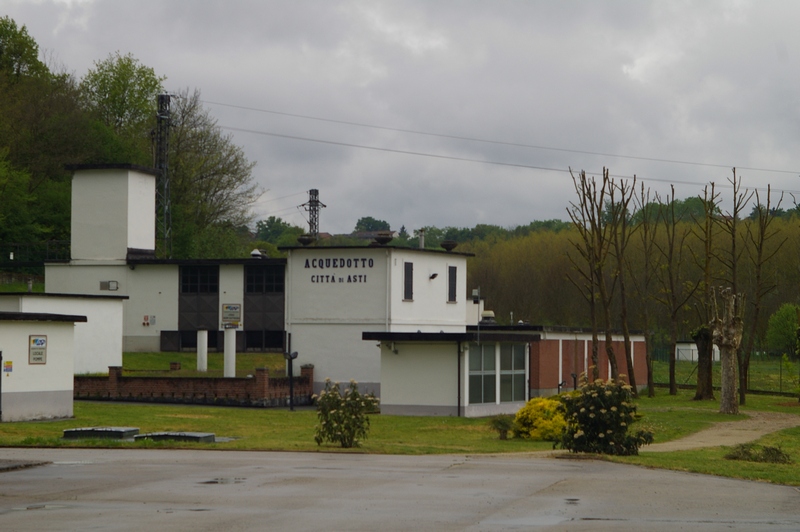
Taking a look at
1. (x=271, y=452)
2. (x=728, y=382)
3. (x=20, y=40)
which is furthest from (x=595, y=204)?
(x=20, y=40)

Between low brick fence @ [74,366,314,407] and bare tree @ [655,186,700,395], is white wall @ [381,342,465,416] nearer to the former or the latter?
low brick fence @ [74,366,314,407]

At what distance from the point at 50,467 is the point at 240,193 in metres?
61.5

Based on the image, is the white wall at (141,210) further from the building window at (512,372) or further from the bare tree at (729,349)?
the bare tree at (729,349)

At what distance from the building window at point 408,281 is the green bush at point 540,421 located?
68.0 ft

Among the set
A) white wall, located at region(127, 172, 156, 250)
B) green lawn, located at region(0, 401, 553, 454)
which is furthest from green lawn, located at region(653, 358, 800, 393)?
white wall, located at region(127, 172, 156, 250)

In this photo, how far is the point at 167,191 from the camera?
208 feet

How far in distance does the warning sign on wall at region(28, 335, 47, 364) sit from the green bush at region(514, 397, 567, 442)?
46.0 feet

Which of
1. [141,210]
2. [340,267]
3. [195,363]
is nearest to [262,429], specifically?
[340,267]

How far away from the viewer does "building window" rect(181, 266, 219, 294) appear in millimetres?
53281

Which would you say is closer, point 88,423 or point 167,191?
point 88,423

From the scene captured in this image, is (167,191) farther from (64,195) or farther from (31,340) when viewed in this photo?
(31,340)

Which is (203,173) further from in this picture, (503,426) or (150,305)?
(503,426)

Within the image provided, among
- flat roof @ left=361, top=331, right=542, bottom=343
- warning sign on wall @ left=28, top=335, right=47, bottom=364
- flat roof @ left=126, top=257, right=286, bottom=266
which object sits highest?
flat roof @ left=126, top=257, right=286, bottom=266

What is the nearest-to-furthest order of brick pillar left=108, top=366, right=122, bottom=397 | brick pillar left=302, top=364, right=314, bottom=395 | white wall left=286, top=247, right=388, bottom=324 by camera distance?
brick pillar left=108, top=366, right=122, bottom=397 < brick pillar left=302, top=364, right=314, bottom=395 < white wall left=286, top=247, right=388, bottom=324
